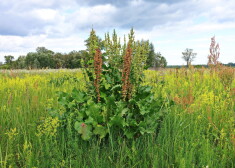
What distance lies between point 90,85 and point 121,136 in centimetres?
78

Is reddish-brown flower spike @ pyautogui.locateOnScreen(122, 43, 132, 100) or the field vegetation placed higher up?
reddish-brown flower spike @ pyautogui.locateOnScreen(122, 43, 132, 100)

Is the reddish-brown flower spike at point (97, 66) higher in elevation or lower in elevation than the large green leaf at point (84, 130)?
higher

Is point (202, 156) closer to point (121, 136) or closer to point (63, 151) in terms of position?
point (121, 136)

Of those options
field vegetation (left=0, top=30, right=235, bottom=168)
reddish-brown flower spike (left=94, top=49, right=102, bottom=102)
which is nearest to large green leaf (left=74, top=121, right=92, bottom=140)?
field vegetation (left=0, top=30, right=235, bottom=168)

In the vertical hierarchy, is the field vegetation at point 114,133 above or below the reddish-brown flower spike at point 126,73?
below

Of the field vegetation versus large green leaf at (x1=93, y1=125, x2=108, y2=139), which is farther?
large green leaf at (x1=93, y1=125, x2=108, y2=139)

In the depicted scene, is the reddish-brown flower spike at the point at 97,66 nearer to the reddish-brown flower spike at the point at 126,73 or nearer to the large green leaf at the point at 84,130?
the reddish-brown flower spike at the point at 126,73

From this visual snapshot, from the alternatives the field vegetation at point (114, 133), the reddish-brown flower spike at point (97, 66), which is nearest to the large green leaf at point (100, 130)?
the field vegetation at point (114, 133)

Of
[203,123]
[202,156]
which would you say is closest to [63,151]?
[202,156]

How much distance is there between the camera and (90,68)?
8.77ft

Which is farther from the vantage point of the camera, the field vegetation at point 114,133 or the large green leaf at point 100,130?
the large green leaf at point 100,130

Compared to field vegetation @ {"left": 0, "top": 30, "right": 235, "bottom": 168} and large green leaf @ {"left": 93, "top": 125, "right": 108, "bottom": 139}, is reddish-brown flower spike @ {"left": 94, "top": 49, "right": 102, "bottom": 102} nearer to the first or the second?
field vegetation @ {"left": 0, "top": 30, "right": 235, "bottom": 168}

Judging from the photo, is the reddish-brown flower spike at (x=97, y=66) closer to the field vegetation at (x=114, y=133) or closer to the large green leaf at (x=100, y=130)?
the field vegetation at (x=114, y=133)

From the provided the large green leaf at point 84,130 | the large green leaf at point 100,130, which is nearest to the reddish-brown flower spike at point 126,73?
the large green leaf at point 100,130
